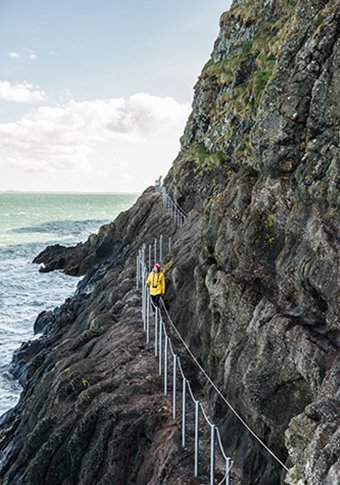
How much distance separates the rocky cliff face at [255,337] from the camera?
10172 mm

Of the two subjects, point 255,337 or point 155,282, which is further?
point 155,282

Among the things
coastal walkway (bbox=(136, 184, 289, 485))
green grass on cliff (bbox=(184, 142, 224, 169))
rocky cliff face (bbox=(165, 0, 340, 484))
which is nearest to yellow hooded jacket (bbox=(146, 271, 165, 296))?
coastal walkway (bbox=(136, 184, 289, 485))

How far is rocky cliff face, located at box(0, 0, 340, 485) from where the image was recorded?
10172mm

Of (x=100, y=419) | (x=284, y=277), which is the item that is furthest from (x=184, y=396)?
(x=284, y=277)

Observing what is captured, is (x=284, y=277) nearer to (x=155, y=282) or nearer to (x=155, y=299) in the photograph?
(x=155, y=282)

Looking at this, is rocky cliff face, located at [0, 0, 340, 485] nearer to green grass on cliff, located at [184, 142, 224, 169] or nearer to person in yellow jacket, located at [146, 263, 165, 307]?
person in yellow jacket, located at [146, 263, 165, 307]

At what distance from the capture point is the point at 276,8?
31000 millimetres

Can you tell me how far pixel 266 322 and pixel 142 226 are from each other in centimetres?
2835

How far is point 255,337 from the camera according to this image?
38.7 ft

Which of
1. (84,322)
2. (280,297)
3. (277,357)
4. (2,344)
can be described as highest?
(280,297)

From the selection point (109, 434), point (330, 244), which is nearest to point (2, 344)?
point (109, 434)

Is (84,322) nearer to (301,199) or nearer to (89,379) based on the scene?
(89,379)

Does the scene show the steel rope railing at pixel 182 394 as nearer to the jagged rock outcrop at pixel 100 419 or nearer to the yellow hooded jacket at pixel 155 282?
the jagged rock outcrop at pixel 100 419

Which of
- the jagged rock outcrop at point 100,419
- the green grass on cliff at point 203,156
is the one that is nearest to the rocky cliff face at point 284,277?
the jagged rock outcrop at point 100,419
